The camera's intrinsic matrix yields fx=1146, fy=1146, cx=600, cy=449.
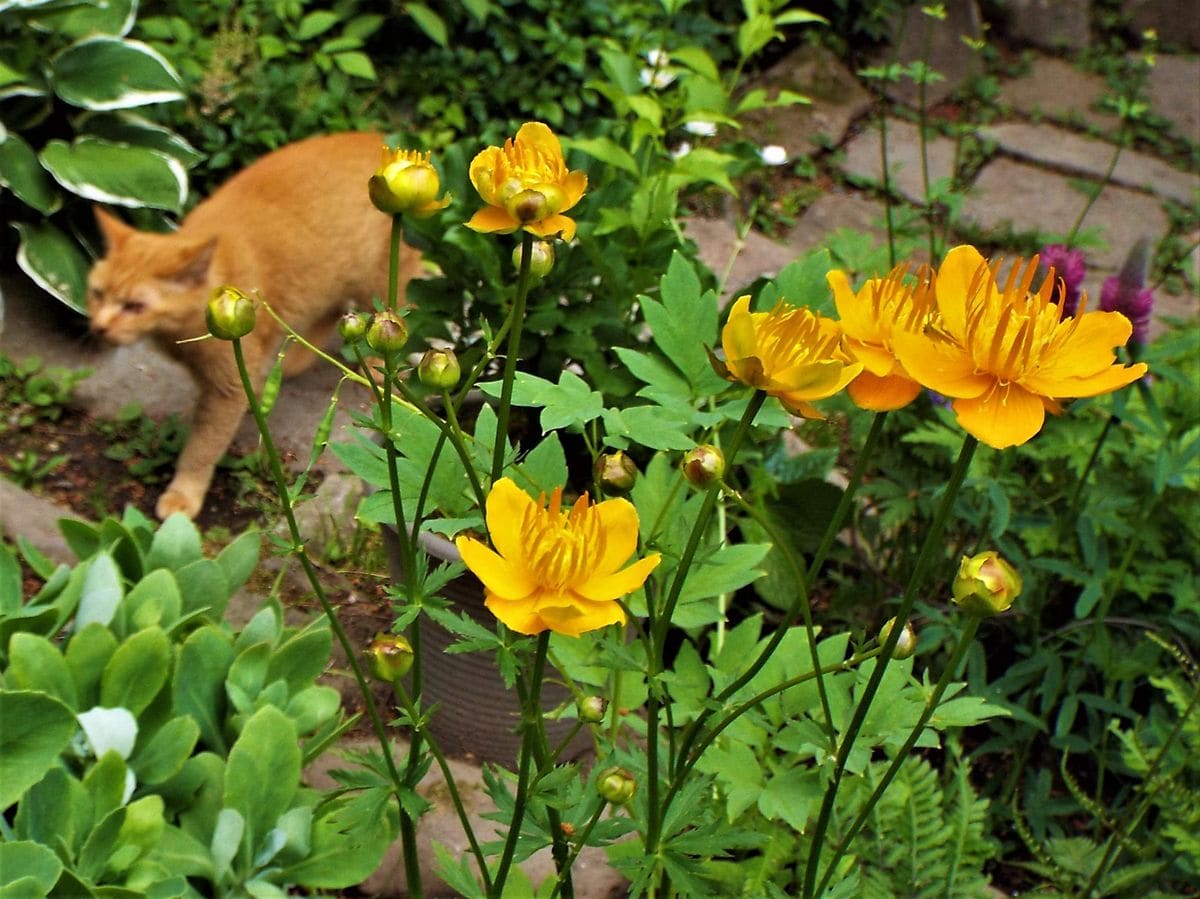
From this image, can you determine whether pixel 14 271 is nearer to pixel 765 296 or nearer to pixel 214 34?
pixel 214 34

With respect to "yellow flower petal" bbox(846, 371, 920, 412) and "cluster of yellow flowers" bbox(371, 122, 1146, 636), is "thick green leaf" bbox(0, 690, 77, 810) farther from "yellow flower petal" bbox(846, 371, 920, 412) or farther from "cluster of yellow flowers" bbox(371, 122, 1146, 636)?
"yellow flower petal" bbox(846, 371, 920, 412)

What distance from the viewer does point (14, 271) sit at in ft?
9.70

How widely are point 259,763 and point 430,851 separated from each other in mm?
441

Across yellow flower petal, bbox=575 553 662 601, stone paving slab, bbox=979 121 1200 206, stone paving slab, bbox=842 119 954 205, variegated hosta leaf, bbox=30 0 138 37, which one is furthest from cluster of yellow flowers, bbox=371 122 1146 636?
stone paving slab, bbox=979 121 1200 206

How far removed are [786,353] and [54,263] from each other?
248cm

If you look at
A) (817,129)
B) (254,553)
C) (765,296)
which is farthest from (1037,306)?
(817,129)

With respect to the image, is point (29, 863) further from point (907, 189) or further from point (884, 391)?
point (907, 189)

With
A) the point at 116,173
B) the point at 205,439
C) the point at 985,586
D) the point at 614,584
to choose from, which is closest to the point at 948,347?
the point at 985,586

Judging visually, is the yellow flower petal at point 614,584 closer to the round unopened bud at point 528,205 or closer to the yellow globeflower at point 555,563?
the yellow globeflower at point 555,563

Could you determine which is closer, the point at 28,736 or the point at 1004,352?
the point at 1004,352

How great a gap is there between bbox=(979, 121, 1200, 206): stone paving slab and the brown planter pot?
126 inches

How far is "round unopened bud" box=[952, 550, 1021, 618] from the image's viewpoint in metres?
0.65

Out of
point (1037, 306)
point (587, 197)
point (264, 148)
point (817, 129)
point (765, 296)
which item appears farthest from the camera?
point (817, 129)

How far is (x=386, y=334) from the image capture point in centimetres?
73
